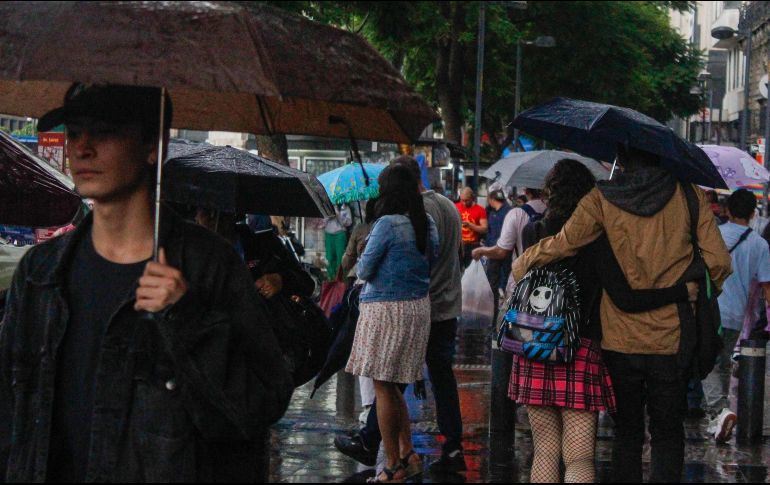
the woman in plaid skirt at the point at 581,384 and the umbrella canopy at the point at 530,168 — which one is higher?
the umbrella canopy at the point at 530,168

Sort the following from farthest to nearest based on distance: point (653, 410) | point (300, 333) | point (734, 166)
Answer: point (734, 166)
point (300, 333)
point (653, 410)

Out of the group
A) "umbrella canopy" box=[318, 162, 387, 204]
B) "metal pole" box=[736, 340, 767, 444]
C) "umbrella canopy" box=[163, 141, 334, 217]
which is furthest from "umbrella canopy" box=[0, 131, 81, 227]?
"umbrella canopy" box=[318, 162, 387, 204]

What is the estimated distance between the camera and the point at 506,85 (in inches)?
1681

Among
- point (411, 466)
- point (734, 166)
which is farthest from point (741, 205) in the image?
point (411, 466)

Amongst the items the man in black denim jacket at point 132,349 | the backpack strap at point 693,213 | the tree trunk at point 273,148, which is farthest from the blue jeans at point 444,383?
the tree trunk at point 273,148

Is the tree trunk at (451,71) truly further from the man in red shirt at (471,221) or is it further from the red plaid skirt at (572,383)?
the red plaid skirt at (572,383)

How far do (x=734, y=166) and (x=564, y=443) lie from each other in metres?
6.14

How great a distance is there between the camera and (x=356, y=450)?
338 inches

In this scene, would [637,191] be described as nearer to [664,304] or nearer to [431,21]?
[664,304]

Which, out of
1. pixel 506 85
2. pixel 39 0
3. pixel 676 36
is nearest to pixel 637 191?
pixel 39 0

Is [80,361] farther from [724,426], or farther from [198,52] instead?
[724,426]

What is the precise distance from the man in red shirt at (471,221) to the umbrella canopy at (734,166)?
9.12 meters

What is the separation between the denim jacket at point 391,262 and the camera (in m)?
7.93

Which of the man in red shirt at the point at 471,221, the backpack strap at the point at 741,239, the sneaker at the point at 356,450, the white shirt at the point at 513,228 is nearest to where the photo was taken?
the sneaker at the point at 356,450
